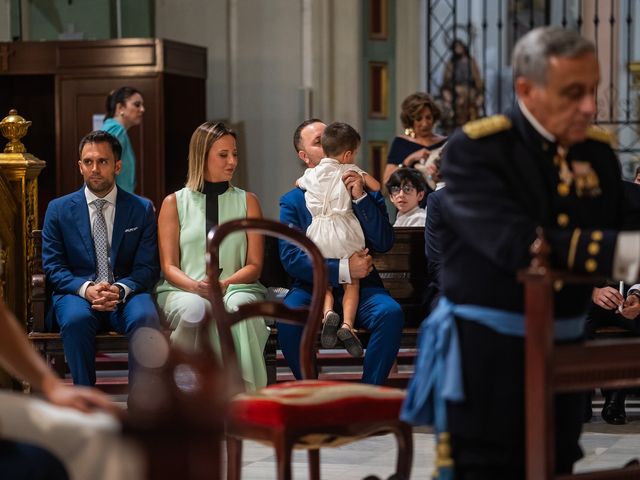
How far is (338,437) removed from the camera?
3686 mm

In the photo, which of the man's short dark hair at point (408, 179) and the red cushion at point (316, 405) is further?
the man's short dark hair at point (408, 179)

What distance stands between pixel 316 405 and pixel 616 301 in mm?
3013

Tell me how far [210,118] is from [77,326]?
241 inches

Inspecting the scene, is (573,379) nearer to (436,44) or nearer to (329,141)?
(329,141)

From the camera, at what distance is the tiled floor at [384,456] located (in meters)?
5.18

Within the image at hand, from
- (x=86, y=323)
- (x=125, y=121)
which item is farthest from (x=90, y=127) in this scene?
(x=86, y=323)

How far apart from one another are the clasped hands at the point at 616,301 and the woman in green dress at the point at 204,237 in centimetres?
158

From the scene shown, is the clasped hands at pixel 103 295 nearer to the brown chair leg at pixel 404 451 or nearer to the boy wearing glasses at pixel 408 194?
the boy wearing glasses at pixel 408 194

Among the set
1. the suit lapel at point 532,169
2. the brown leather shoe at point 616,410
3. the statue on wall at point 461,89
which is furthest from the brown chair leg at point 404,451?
the statue on wall at point 461,89

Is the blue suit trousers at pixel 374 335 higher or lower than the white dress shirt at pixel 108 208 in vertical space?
lower

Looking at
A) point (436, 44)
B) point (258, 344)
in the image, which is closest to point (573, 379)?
point (258, 344)

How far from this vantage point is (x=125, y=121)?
9.21 metres

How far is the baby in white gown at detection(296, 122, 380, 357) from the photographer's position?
6070 mm

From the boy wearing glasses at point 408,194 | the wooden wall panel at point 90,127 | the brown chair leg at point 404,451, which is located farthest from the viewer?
the wooden wall panel at point 90,127
